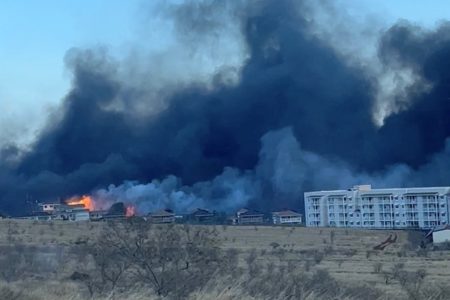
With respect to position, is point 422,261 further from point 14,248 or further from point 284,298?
point 284,298

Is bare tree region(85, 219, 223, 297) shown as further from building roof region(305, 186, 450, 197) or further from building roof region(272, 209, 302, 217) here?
building roof region(272, 209, 302, 217)

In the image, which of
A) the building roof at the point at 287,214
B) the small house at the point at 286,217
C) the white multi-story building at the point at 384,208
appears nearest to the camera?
the white multi-story building at the point at 384,208

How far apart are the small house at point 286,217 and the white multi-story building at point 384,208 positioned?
3.74 feet

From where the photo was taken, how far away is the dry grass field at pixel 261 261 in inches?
581

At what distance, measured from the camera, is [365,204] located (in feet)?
257

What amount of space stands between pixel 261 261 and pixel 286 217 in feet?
166

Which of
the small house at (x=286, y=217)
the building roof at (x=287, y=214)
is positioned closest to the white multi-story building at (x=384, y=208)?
the small house at (x=286, y=217)

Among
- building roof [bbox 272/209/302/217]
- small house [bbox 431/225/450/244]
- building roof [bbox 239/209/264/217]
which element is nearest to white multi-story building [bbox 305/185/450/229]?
building roof [bbox 272/209/302/217]

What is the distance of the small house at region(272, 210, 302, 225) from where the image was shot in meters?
78.5

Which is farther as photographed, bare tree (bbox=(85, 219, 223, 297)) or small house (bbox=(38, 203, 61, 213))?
small house (bbox=(38, 203, 61, 213))

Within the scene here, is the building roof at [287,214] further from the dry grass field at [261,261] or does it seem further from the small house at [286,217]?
the dry grass field at [261,261]

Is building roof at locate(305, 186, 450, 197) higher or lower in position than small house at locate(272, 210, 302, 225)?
higher

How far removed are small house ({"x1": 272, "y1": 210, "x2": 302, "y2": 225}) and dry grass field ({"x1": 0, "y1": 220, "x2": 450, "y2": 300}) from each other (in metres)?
16.0

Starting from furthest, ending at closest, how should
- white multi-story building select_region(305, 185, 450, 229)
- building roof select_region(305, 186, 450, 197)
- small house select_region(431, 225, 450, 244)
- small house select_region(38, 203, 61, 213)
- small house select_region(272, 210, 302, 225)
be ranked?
small house select_region(38, 203, 61, 213) < small house select_region(272, 210, 302, 225) < building roof select_region(305, 186, 450, 197) < white multi-story building select_region(305, 185, 450, 229) < small house select_region(431, 225, 450, 244)
